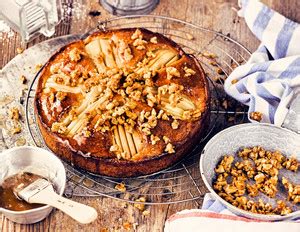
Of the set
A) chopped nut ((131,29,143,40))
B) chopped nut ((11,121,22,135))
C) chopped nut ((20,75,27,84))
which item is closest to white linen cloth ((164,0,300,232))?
chopped nut ((131,29,143,40))

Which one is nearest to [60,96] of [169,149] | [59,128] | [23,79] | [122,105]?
[59,128]

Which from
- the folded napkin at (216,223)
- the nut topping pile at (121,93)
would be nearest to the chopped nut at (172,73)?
the nut topping pile at (121,93)

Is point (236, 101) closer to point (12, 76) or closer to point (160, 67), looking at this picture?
point (160, 67)

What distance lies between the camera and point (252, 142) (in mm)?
2930

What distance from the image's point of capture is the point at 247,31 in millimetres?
3516

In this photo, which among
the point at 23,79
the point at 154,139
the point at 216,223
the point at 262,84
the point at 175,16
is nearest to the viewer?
the point at 216,223

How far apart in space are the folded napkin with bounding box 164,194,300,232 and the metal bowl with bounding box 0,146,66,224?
449 millimetres

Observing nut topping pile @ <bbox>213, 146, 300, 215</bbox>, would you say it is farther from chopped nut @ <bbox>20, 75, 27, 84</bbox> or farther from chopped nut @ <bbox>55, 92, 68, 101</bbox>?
chopped nut @ <bbox>20, 75, 27, 84</bbox>

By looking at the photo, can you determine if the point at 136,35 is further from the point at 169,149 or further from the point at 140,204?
the point at 140,204

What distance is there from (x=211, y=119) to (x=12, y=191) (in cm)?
93

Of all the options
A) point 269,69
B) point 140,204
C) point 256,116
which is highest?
point 269,69

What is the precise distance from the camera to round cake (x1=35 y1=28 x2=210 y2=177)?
277cm

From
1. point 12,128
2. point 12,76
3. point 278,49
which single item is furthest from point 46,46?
point 278,49

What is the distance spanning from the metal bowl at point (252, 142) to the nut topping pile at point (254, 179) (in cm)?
2
